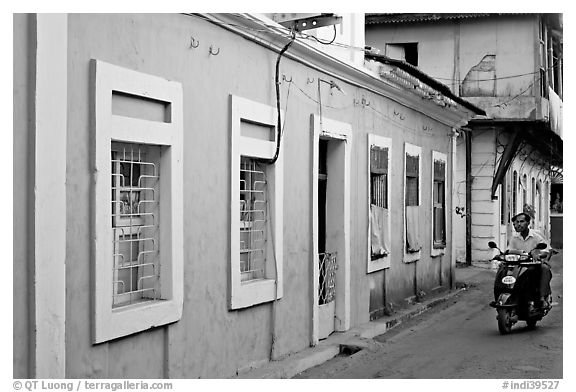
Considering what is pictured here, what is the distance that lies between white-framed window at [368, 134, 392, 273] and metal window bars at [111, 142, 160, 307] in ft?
16.4

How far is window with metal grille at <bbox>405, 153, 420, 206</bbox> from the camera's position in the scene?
1259 cm

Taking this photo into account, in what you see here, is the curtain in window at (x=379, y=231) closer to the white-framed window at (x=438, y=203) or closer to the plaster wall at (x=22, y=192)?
the white-framed window at (x=438, y=203)

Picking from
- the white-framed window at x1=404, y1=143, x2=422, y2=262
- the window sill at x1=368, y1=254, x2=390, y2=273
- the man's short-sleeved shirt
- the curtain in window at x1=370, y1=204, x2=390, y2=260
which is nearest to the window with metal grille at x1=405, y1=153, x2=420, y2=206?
the white-framed window at x1=404, y1=143, x2=422, y2=262

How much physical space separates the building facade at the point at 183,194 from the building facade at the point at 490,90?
6.91m

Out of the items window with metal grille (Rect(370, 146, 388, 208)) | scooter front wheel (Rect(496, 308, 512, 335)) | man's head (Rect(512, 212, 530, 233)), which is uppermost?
window with metal grille (Rect(370, 146, 388, 208))

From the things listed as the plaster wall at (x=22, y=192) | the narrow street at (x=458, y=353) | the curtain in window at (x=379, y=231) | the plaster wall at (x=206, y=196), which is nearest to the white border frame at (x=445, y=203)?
the narrow street at (x=458, y=353)

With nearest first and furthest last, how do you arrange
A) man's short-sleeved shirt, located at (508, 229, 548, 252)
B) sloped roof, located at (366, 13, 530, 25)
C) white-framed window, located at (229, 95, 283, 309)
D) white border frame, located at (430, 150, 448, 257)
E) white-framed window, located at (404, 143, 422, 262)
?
1. white-framed window, located at (229, 95, 283, 309)
2. man's short-sleeved shirt, located at (508, 229, 548, 252)
3. white-framed window, located at (404, 143, 422, 262)
4. white border frame, located at (430, 150, 448, 257)
5. sloped roof, located at (366, 13, 530, 25)

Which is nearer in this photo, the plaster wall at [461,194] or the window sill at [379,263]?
the window sill at [379,263]

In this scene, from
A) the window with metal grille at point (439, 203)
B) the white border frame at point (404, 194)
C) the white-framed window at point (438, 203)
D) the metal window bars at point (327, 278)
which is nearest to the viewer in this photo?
the metal window bars at point (327, 278)

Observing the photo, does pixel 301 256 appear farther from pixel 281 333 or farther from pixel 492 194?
pixel 492 194

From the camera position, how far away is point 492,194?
18.8 meters

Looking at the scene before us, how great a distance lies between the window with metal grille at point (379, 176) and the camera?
11.0 metres

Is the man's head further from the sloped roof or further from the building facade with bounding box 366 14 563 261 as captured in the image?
the sloped roof
